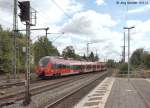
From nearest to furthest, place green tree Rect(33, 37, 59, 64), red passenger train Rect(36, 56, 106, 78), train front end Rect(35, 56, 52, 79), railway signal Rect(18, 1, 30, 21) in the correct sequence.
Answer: railway signal Rect(18, 1, 30, 21), train front end Rect(35, 56, 52, 79), red passenger train Rect(36, 56, 106, 78), green tree Rect(33, 37, 59, 64)

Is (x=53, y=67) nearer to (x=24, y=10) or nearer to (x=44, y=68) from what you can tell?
(x=44, y=68)

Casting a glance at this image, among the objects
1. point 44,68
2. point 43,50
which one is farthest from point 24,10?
point 43,50

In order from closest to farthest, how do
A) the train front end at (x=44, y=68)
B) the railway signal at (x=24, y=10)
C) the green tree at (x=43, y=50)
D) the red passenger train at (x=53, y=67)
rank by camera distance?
the railway signal at (x=24, y=10), the train front end at (x=44, y=68), the red passenger train at (x=53, y=67), the green tree at (x=43, y=50)

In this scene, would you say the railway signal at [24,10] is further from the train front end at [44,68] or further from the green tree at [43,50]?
the green tree at [43,50]

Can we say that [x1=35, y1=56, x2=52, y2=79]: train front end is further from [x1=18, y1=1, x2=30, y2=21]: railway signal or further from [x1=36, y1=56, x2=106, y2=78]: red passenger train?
[x1=18, y1=1, x2=30, y2=21]: railway signal

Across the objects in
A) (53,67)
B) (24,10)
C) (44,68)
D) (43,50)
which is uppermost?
(43,50)

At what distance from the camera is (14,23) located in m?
43.5

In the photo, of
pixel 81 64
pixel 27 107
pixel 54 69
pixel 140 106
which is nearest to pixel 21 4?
pixel 27 107

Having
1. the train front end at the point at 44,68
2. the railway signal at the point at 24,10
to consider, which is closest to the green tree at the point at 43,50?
the train front end at the point at 44,68

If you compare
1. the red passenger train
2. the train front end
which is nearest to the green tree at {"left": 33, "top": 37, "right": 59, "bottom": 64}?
the red passenger train

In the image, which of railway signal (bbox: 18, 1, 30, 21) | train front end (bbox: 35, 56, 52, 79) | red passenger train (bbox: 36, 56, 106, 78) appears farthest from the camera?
red passenger train (bbox: 36, 56, 106, 78)

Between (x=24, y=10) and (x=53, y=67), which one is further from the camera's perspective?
(x=53, y=67)

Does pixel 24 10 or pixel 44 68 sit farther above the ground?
pixel 24 10

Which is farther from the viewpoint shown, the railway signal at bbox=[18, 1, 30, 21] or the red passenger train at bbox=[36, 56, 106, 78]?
the red passenger train at bbox=[36, 56, 106, 78]
